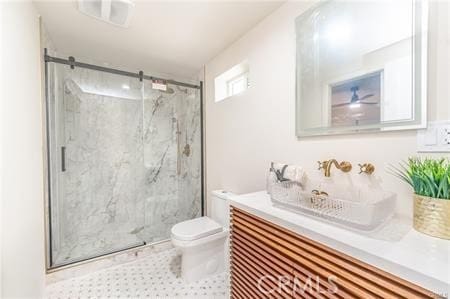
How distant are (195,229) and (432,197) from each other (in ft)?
5.12

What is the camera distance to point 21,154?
1.10 m

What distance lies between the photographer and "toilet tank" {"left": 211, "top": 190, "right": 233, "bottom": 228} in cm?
190

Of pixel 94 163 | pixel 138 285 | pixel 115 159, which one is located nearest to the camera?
pixel 138 285

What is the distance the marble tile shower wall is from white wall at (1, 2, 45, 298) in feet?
1.90

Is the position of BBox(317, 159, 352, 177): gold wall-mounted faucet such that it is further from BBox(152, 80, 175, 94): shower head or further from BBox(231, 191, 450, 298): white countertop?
BBox(152, 80, 175, 94): shower head

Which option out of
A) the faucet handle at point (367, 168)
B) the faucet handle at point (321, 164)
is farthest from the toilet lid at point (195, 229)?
the faucet handle at point (367, 168)

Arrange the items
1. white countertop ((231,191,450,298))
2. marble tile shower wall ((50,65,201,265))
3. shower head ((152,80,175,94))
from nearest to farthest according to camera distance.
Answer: white countertop ((231,191,450,298)), marble tile shower wall ((50,65,201,265)), shower head ((152,80,175,94))

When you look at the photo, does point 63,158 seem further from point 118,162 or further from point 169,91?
point 169,91

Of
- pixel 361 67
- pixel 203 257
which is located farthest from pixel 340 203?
pixel 203 257

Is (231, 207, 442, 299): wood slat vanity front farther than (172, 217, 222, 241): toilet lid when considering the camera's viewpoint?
No

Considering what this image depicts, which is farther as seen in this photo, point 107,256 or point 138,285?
point 107,256

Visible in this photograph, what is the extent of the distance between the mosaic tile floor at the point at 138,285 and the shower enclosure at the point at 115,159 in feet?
0.80

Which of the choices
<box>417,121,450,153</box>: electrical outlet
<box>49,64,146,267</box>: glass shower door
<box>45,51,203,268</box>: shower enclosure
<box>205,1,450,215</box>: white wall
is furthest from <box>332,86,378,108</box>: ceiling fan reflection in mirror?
<box>49,64,146,267</box>: glass shower door

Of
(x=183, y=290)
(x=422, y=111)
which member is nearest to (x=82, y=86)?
(x=183, y=290)
